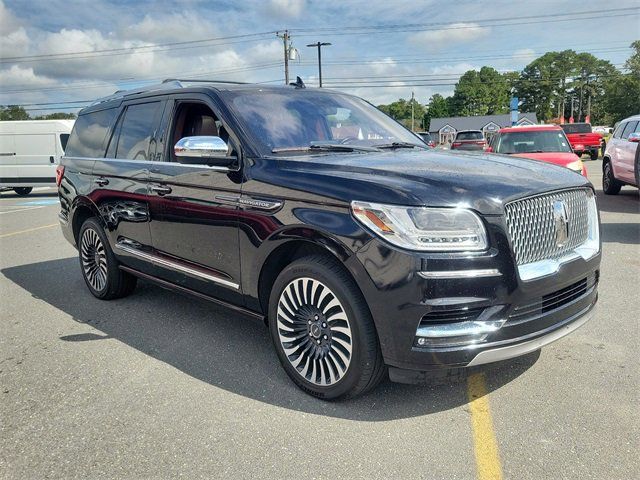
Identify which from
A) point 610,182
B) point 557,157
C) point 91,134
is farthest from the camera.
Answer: point 610,182

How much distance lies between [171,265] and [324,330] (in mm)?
1694

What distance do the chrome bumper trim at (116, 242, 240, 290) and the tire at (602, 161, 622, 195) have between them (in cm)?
1128

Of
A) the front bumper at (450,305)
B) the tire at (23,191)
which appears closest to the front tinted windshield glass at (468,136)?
the tire at (23,191)

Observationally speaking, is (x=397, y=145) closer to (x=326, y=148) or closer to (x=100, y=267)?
(x=326, y=148)

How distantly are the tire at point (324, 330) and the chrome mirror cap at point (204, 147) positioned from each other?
2.99 feet

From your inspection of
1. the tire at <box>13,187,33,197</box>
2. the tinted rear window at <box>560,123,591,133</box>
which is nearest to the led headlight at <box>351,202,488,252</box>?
the tire at <box>13,187,33,197</box>

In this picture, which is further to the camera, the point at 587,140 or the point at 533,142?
the point at 587,140

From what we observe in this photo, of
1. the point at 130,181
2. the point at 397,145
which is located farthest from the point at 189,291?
the point at 397,145

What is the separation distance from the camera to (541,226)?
2967 millimetres

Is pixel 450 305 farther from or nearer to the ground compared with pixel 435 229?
nearer to the ground

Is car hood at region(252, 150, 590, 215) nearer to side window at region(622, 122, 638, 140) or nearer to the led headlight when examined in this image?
the led headlight

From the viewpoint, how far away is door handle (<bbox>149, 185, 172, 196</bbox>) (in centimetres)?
417

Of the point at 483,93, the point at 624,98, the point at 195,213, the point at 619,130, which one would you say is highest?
the point at 483,93

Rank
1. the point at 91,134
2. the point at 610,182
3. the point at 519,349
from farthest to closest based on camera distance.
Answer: the point at 610,182
the point at 91,134
the point at 519,349
